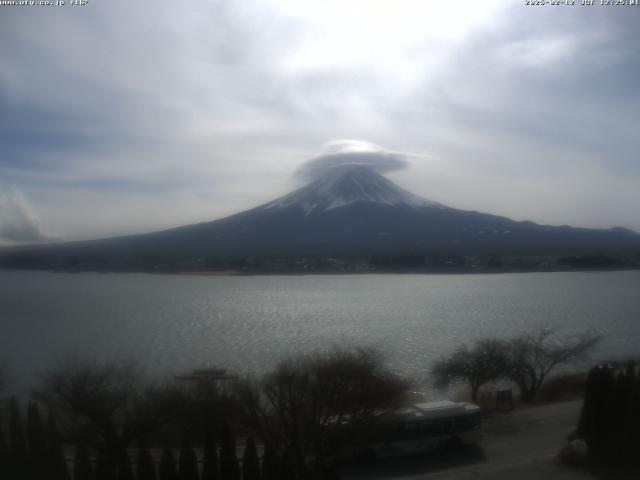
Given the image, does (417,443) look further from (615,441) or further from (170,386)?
(170,386)

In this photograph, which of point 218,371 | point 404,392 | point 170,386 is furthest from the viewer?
point 218,371

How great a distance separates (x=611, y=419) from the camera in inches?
220

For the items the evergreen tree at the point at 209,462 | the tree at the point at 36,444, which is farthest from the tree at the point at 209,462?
the tree at the point at 36,444

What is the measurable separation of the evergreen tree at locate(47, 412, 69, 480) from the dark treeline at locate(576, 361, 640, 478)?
443 centimetres

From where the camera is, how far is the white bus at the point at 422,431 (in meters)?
6.05

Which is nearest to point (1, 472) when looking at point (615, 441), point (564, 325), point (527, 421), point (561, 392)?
point (615, 441)

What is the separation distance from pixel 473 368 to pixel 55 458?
621 centimetres

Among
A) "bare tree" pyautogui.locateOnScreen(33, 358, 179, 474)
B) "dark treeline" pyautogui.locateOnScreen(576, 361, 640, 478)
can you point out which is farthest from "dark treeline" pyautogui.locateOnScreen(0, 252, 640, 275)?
"dark treeline" pyautogui.locateOnScreen(576, 361, 640, 478)

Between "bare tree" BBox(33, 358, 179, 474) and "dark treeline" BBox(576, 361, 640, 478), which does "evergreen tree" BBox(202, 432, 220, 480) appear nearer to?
"bare tree" BBox(33, 358, 179, 474)

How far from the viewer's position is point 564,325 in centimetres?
1577

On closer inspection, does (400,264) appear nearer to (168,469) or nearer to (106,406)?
(106,406)

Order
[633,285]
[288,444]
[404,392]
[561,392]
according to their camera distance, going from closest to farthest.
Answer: [288,444] → [404,392] → [561,392] → [633,285]

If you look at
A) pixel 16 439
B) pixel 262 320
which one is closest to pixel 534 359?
pixel 16 439

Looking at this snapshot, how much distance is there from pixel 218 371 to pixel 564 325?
10.5 m
